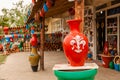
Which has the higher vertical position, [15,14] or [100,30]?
[15,14]

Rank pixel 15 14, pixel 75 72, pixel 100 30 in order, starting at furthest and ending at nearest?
pixel 15 14
pixel 100 30
pixel 75 72

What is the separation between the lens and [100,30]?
11.4 metres

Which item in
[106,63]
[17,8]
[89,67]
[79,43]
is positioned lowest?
[106,63]

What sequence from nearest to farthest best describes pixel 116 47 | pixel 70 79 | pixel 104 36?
pixel 70 79 → pixel 116 47 → pixel 104 36

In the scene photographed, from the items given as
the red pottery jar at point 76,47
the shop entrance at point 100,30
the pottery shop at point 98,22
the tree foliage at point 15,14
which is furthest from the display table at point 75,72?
the tree foliage at point 15,14

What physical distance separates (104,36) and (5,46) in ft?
31.1

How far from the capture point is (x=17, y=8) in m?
32.7

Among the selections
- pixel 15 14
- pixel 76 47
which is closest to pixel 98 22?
pixel 76 47

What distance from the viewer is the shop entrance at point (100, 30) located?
1110cm

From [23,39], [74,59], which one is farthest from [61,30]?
[74,59]

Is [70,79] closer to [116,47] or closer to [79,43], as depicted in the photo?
[79,43]

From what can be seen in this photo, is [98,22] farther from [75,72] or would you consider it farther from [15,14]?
[15,14]

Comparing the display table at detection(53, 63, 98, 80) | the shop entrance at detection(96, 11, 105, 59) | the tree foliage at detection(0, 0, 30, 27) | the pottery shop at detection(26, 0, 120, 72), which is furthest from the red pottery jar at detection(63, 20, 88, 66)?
the tree foliage at detection(0, 0, 30, 27)

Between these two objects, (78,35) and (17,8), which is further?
(17,8)
